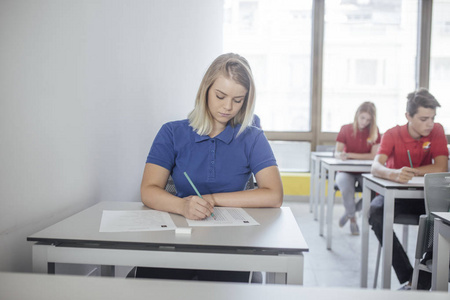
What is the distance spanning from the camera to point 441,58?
5.94 m

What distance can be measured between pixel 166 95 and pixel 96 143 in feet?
3.51

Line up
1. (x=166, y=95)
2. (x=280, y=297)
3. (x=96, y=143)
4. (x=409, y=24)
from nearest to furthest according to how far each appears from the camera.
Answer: (x=280, y=297), (x=96, y=143), (x=166, y=95), (x=409, y=24)

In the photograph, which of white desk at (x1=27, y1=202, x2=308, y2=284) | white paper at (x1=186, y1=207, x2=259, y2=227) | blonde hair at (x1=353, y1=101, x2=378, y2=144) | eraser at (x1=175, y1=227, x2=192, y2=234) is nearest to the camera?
white desk at (x1=27, y1=202, x2=308, y2=284)

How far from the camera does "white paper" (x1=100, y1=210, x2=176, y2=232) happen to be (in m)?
1.12

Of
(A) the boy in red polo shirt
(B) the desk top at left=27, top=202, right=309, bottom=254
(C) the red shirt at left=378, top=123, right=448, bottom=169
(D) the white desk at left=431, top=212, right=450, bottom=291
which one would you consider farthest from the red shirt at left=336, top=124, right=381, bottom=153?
(B) the desk top at left=27, top=202, right=309, bottom=254

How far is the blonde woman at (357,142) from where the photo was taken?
4039 mm

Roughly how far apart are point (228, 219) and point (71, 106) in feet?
2.15

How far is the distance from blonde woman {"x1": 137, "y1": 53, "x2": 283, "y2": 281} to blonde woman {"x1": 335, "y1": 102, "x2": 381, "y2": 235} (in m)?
2.63

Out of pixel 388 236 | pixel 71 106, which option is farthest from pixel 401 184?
pixel 71 106

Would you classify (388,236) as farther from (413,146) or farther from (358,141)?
(358,141)

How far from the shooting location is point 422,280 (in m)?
1.91

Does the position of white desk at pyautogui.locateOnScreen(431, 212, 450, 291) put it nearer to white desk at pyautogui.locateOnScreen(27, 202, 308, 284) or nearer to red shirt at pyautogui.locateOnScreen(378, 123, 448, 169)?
white desk at pyautogui.locateOnScreen(27, 202, 308, 284)

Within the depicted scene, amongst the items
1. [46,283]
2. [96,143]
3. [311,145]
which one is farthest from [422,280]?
[311,145]

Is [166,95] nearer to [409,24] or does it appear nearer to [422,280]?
[422,280]
